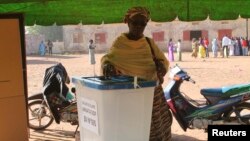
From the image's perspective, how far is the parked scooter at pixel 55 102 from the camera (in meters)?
6.94

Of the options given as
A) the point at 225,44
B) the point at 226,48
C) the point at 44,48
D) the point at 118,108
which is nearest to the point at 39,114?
the point at 118,108

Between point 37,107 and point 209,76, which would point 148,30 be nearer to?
point 209,76

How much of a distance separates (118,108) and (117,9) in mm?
3636

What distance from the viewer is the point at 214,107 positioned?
6539 mm

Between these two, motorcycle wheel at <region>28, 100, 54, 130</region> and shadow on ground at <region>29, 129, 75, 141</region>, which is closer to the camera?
shadow on ground at <region>29, 129, 75, 141</region>

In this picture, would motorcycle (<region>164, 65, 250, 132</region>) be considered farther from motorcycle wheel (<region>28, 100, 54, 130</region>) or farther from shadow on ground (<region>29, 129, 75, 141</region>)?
motorcycle wheel (<region>28, 100, 54, 130</region>)

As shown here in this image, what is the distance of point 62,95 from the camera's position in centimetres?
715

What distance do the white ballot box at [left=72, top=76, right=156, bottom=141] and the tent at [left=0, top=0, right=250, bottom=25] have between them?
3.00 meters

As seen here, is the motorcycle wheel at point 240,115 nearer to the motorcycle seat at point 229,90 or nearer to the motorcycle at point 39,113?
the motorcycle seat at point 229,90

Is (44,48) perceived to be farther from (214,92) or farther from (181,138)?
(214,92)

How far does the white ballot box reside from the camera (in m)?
2.78

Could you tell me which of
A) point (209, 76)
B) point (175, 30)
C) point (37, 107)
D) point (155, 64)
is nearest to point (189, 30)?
point (175, 30)

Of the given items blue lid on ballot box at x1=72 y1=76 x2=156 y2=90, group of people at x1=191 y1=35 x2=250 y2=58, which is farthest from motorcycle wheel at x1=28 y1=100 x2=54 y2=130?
group of people at x1=191 y1=35 x2=250 y2=58

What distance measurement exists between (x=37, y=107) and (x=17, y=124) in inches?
76.9
